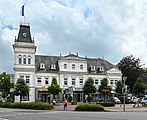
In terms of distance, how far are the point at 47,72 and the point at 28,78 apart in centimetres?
520

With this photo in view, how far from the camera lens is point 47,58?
7925cm

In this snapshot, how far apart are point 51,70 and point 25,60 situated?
7413 millimetres

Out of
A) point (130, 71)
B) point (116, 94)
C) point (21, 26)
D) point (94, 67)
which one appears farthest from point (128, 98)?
point (21, 26)

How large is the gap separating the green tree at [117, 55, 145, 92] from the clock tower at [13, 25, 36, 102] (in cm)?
2880

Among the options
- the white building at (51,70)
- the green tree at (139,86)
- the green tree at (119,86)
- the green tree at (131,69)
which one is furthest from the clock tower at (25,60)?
the green tree at (131,69)

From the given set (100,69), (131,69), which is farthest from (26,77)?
(131,69)

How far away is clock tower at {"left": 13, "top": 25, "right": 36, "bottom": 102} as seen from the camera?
72.1 metres

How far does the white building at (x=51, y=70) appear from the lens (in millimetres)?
72688

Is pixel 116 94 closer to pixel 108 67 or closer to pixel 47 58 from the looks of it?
pixel 108 67

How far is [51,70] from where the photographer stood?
7675cm

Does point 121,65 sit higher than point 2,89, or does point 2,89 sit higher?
point 121,65

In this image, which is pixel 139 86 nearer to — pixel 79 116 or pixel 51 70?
pixel 51 70

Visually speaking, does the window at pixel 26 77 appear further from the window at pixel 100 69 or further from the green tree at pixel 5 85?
the window at pixel 100 69

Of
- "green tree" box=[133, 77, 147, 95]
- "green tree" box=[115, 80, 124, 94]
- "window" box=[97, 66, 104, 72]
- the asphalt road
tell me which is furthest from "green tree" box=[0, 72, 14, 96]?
the asphalt road
